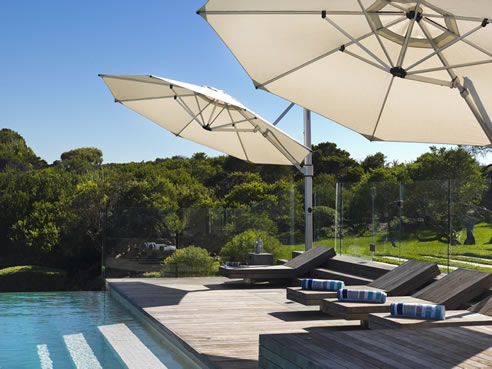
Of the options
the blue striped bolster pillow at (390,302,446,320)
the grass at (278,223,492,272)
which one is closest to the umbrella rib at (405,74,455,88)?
the blue striped bolster pillow at (390,302,446,320)

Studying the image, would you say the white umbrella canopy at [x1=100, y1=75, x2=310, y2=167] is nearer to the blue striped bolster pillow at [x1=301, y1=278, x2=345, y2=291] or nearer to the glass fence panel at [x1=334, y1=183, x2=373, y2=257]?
the glass fence panel at [x1=334, y1=183, x2=373, y2=257]

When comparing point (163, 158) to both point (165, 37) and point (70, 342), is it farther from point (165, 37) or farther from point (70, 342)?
point (70, 342)

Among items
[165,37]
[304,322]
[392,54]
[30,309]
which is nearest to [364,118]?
[392,54]

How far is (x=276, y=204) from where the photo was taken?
13195 mm

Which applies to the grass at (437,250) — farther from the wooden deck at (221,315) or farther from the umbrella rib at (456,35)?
the umbrella rib at (456,35)

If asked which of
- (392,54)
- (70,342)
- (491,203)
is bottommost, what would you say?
(70,342)

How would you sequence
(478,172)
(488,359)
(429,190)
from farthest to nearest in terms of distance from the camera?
(478,172)
(429,190)
(488,359)

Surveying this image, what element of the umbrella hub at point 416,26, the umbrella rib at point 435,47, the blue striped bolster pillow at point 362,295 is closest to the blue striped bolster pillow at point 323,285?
the blue striped bolster pillow at point 362,295

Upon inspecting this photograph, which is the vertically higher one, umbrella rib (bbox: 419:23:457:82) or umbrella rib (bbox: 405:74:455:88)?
umbrella rib (bbox: 419:23:457:82)

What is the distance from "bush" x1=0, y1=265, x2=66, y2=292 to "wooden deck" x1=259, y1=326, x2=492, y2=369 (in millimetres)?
20929

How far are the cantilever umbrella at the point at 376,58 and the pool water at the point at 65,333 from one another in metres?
3.27

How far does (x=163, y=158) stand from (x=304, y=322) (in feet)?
128

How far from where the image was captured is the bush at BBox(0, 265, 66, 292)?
23.0 m

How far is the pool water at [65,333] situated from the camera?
239 inches
